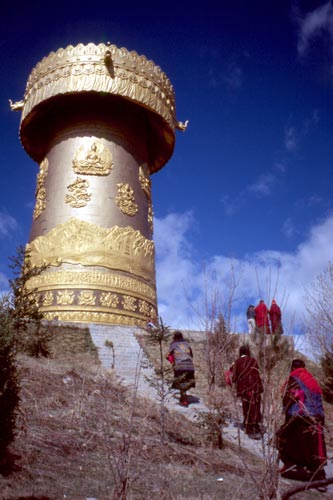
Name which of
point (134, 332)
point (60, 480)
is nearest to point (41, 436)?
point (60, 480)

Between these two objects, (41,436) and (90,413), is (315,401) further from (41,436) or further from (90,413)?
(41,436)

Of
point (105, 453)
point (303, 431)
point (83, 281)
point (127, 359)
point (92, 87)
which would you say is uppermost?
point (92, 87)

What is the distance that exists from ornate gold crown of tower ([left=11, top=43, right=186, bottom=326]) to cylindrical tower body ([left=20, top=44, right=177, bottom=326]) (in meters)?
0.04

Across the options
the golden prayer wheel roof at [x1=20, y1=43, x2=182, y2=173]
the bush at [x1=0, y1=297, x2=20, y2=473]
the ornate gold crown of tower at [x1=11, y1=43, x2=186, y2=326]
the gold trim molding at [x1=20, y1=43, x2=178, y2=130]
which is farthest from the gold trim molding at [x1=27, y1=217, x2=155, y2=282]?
the bush at [x1=0, y1=297, x2=20, y2=473]

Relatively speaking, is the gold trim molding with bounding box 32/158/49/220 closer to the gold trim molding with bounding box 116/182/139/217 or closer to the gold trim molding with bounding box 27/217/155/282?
the gold trim molding with bounding box 27/217/155/282

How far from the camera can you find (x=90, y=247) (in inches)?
553

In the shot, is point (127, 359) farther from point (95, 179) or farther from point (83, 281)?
point (95, 179)

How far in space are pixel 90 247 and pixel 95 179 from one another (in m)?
2.64

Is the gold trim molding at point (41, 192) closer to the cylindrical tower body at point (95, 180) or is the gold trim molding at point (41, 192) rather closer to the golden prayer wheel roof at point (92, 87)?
the cylindrical tower body at point (95, 180)

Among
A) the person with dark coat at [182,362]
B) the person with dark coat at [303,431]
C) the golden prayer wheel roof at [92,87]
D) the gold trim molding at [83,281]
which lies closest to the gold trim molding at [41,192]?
the golden prayer wheel roof at [92,87]

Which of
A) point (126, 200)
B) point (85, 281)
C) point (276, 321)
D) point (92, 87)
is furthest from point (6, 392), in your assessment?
point (92, 87)

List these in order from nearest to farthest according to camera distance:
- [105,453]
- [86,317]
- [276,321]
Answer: [276,321] → [105,453] → [86,317]

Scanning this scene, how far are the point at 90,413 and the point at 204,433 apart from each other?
158 cm

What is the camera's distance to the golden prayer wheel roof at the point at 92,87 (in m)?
15.7
